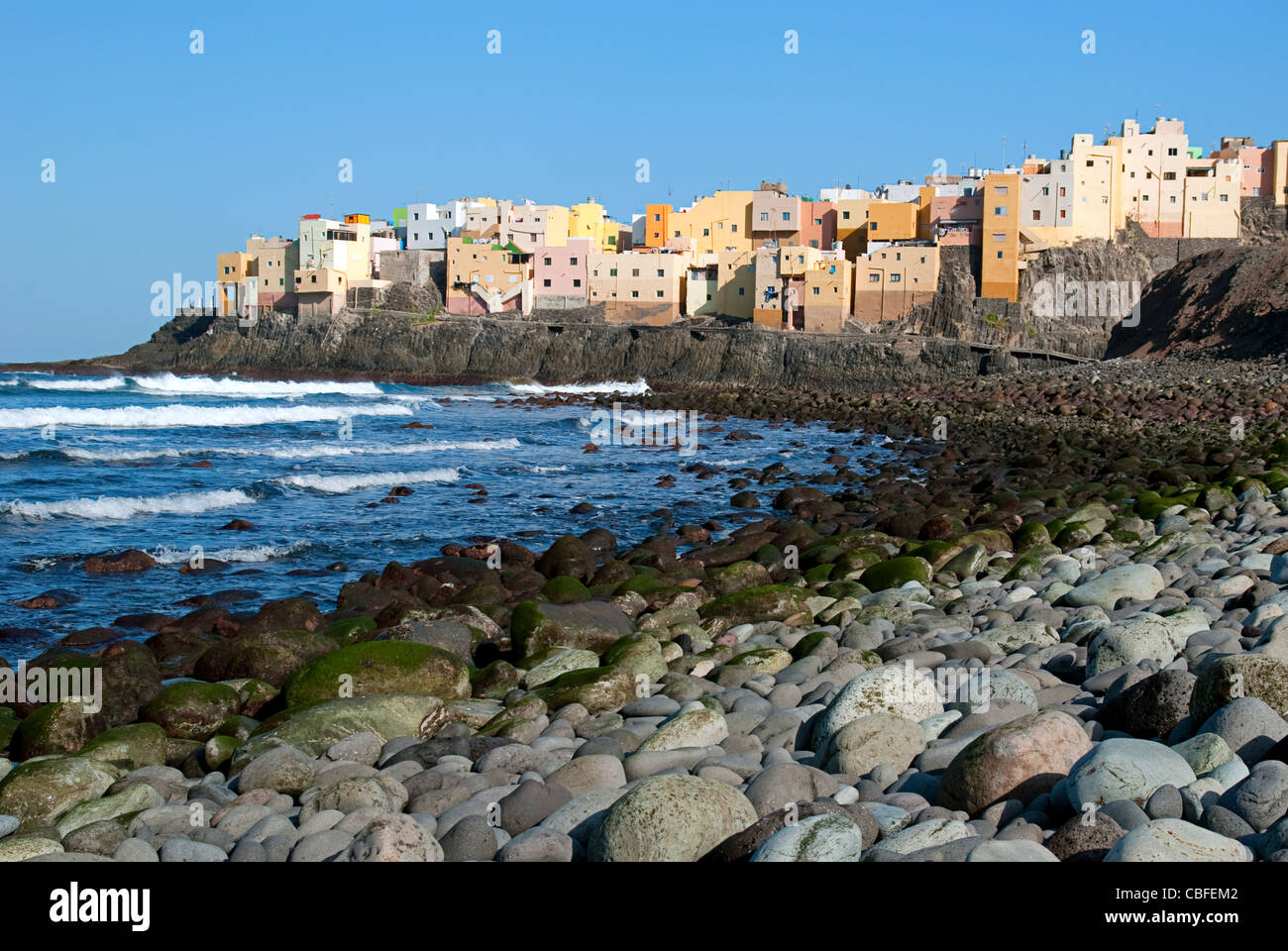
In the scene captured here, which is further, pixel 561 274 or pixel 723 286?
pixel 561 274

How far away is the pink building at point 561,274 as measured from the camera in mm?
70188

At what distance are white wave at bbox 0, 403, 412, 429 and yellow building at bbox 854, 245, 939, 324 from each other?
28894mm

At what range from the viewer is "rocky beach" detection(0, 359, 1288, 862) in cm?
474

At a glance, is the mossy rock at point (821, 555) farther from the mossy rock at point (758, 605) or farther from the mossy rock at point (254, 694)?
the mossy rock at point (254, 694)

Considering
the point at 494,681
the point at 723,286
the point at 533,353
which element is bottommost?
the point at 494,681

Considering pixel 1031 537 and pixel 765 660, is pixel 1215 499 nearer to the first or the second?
pixel 1031 537

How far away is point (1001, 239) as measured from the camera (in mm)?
61500

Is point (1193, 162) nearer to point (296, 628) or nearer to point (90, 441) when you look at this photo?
point (90, 441)

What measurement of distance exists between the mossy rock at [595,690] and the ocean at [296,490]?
513cm

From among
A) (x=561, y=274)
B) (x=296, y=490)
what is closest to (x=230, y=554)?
(x=296, y=490)

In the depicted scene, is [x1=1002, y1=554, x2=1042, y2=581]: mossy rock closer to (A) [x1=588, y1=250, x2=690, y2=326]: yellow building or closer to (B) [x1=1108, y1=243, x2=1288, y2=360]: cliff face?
(B) [x1=1108, y1=243, x2=1288, y2=360]: cliff face

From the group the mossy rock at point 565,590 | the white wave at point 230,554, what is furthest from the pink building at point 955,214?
the mossy rock at point 565,590

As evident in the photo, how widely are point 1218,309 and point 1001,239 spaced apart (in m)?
13.9
